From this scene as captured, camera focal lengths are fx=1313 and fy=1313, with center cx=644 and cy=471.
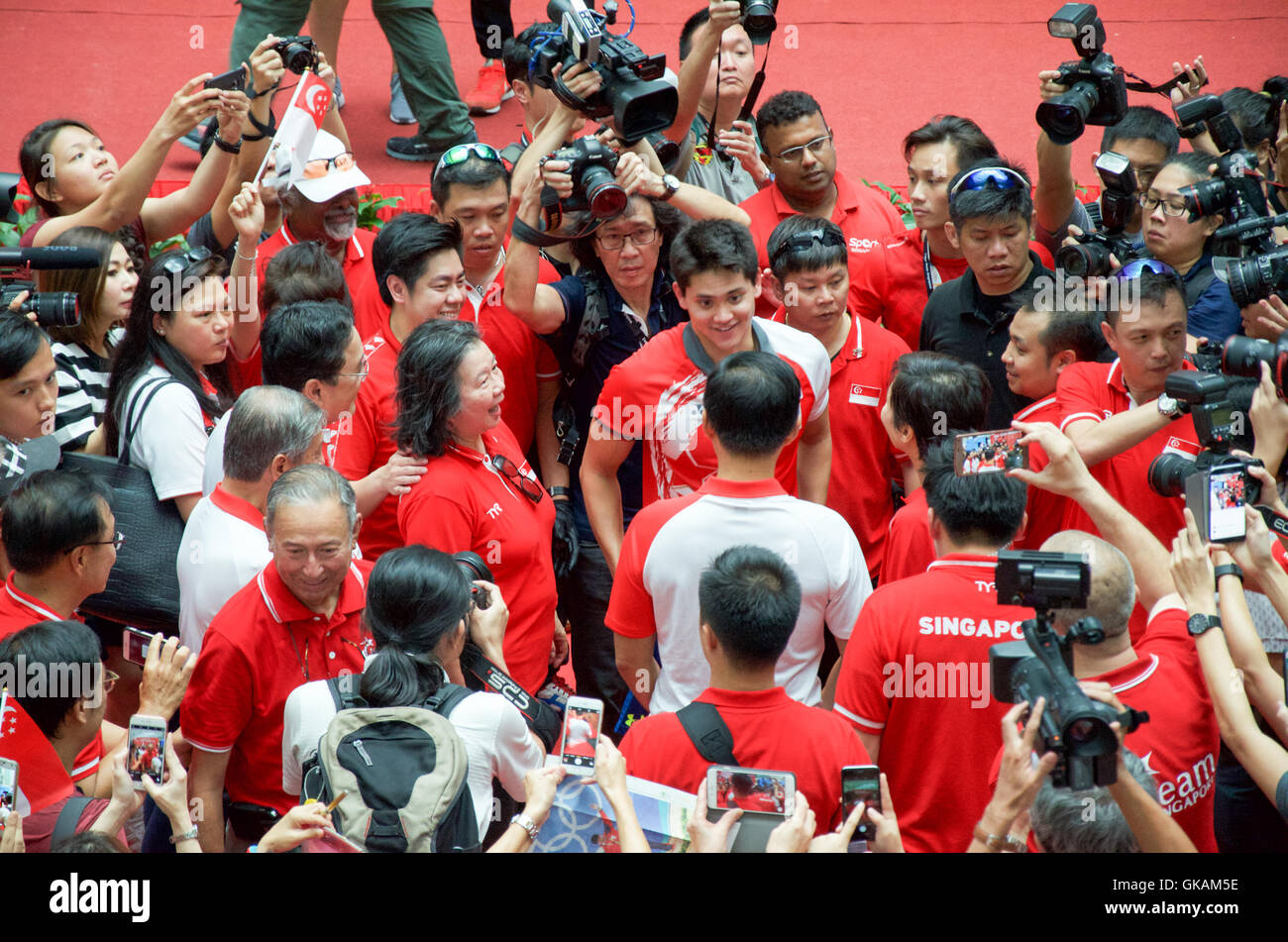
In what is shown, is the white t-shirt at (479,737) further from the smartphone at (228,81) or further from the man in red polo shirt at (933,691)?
the smartphone at (228,81)

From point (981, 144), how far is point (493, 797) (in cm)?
296

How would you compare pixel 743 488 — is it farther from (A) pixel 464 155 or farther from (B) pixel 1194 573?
(A) pixel 464 155

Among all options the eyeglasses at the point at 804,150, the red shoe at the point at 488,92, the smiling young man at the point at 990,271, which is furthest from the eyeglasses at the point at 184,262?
the red shoe at the point at 488,92

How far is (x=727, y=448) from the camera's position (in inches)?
119

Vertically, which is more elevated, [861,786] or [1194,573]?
[1194,573]

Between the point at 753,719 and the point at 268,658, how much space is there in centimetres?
110

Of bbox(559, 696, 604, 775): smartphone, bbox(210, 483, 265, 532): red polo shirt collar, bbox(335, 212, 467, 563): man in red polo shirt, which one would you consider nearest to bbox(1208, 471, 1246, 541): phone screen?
bbox(559, 696, 604, 775): smartphone

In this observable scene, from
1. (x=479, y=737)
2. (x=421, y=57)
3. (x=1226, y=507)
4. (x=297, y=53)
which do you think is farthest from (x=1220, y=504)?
(x=421, y=57)

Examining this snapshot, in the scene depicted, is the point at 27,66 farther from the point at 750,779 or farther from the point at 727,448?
the point at 750,779

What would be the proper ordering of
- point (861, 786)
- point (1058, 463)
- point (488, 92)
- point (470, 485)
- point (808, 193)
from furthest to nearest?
point (488, 92) < point (808, 193) < point (470, 485) < point (1058, 463) < point (861, 786)

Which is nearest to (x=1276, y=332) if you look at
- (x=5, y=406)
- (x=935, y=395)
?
(x=935, y=395)

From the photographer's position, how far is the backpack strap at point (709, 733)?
2.41m

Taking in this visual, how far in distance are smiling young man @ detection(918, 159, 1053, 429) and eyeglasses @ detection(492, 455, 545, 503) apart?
1378 millimetres

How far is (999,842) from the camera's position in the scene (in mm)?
2262
